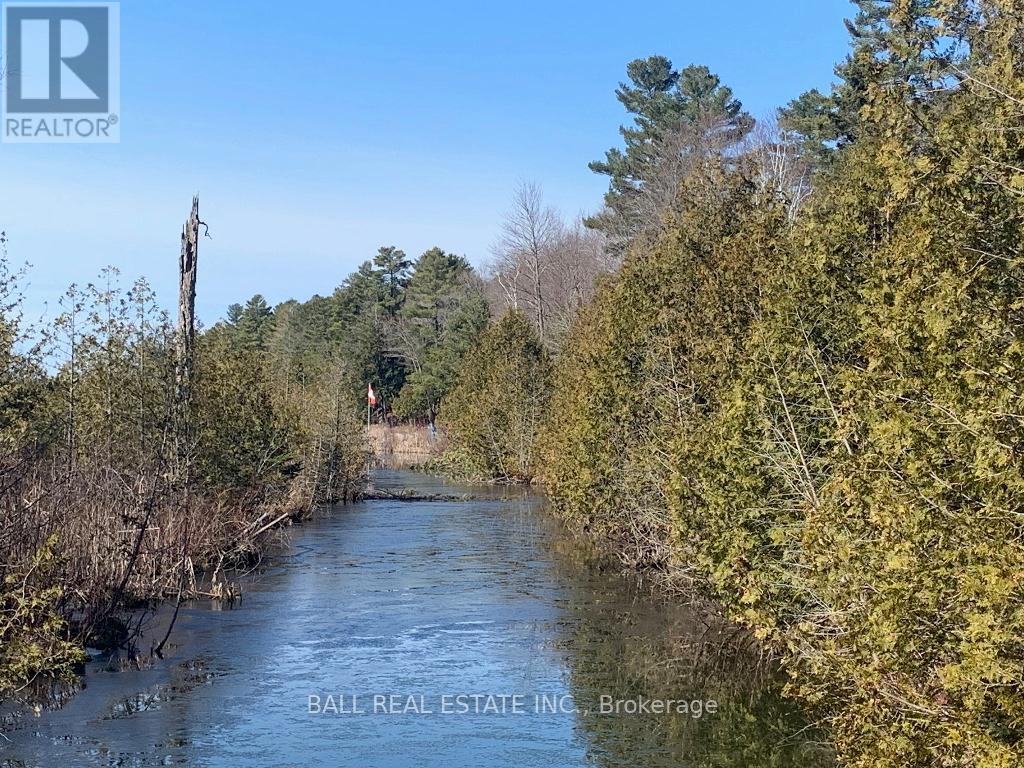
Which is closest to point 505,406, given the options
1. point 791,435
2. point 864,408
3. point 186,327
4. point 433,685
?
point 186,327

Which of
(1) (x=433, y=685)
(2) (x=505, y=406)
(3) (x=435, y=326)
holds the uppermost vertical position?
(3) (x=435, y=326)

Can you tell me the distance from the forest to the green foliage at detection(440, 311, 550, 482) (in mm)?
11735

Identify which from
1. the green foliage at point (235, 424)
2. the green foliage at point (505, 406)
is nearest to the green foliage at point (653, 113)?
the green foliage at point (505, 406)

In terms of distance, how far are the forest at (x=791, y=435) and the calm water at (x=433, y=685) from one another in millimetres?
841

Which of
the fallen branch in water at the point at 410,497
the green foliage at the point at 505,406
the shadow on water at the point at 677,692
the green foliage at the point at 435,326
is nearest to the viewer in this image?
the shadow on water at the point at 677,692

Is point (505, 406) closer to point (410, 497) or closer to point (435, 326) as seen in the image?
point (410, 497)

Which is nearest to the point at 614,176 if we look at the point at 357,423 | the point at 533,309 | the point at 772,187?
the point at 533,309

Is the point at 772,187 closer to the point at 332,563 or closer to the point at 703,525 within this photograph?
the point at 703,525

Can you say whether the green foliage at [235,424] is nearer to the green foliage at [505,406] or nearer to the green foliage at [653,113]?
the green foliage at [505,406]

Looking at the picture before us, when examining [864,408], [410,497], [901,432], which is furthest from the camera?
[410,497]

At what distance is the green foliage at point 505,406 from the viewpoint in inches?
1759

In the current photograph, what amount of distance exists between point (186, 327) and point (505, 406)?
72.7 feet

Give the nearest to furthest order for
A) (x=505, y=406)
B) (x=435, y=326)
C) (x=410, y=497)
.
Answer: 1. (x=410, y=497)
2. (x=505, y=406)
3. (x=435, y=326)

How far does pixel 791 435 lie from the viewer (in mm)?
12414
